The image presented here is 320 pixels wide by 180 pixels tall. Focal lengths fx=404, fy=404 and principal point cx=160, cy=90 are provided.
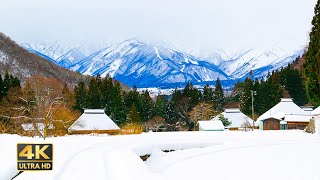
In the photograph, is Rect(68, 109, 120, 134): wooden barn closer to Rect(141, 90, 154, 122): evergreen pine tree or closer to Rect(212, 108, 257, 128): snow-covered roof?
Rect(141, 90, 154, 122): evergreen pine tree

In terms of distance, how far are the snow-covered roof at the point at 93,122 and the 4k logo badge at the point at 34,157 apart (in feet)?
119

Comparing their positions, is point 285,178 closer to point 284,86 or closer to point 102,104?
point 102,104

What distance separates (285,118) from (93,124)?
21.1 m

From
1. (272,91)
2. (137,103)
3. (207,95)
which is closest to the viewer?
(137,103)

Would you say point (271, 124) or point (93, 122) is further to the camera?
point (271, 124)

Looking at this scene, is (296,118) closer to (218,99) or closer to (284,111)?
(284,111)

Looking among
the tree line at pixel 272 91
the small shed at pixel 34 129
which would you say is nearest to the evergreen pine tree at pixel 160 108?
the tree line at pixel 272 91

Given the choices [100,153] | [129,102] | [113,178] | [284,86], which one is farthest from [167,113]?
[113,178]

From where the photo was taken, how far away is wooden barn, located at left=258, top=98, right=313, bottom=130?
144ft

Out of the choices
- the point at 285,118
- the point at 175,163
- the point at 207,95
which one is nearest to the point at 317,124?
the point at 175,163

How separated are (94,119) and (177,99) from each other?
21750 mm

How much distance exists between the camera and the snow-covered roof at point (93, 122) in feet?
138

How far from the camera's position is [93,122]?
43125 mm

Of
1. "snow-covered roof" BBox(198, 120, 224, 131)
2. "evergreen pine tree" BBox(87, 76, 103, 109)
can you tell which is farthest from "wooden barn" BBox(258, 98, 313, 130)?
"evergreen pine tree" BBox(87, 76, 103, 109)
